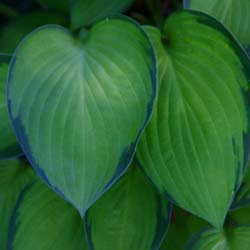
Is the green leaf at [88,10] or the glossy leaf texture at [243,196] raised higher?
the green leaf at [88,10]

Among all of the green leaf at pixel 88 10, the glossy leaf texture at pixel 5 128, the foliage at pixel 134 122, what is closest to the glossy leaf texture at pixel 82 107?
the foliage at pixel 134 122

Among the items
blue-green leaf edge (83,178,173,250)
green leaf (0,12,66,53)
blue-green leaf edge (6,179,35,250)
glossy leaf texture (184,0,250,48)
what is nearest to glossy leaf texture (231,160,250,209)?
blue-green leaf edge (83,178,173,250)

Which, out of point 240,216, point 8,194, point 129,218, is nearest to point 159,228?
point 129,218

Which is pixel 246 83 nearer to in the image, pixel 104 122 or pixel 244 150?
pixel 244 150

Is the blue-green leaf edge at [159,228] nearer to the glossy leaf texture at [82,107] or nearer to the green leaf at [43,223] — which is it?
the green leaf at [43,223]

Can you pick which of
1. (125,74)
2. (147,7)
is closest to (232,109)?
(125,74)

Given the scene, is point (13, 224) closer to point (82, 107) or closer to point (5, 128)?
point (5, 128)

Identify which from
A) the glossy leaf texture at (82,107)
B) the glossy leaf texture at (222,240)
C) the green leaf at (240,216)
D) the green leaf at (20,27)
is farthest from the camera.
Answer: the green leaf at (20,27)
